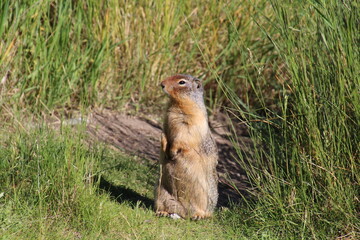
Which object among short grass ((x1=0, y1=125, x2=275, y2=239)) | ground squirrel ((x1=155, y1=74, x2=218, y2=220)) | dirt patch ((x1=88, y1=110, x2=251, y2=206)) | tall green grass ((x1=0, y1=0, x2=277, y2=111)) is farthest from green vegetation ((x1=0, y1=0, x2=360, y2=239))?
dirt patch ((x1=88, y1=110, x2=251, y2=206))

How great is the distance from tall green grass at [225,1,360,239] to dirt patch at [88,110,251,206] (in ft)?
5.60

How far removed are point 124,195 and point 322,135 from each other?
1.98 metres

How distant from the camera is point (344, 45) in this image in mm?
4895

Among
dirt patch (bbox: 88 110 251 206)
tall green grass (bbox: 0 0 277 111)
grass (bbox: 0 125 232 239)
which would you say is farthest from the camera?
dirt patch (bbox: 88 110 251 206)

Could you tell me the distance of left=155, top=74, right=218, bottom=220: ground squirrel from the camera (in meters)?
5.57

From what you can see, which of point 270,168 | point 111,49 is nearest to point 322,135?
point 270,168

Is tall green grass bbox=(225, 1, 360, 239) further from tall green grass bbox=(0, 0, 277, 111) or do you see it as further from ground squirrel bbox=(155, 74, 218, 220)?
tall green grass bbox=(0, 0, 277, 111)

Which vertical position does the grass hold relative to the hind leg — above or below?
above

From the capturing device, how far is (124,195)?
5.87m

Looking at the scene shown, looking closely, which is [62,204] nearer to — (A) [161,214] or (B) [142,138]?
(A) [161,214]

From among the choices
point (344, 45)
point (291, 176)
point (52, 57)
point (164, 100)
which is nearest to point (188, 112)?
point (291, 176)

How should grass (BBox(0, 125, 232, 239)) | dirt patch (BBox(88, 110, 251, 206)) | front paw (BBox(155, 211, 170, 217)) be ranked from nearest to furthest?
grass (BBox(0, 125, 232, 239)) < front paw (BBox(155, 211, 170, 217)) < dirt patch (BBox(88, 110, 251, 206))

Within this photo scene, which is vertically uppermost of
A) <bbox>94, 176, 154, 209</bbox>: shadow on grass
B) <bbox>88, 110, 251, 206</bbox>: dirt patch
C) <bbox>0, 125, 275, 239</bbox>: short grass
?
<bbox>0, 125, 275, 239</bbox>: short grass

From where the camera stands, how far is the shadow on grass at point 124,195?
225 inches
